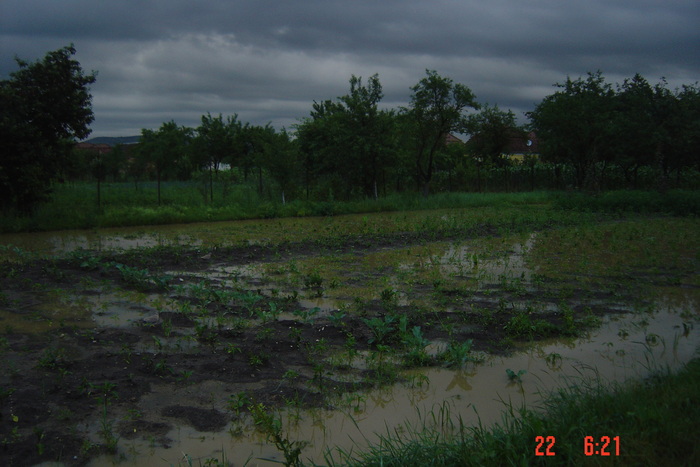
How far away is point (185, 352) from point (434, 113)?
2278cm

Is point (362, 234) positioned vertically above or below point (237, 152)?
below

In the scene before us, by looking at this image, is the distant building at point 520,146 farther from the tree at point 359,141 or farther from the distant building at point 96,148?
the distant building at point 96,148

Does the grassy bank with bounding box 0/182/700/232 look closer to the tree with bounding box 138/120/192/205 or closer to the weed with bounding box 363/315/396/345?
the tree with bounding box 138/120/192/205

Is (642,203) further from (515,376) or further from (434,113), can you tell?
(515,376)

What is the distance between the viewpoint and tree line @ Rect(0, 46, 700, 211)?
17.4 m

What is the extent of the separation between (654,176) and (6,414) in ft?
117

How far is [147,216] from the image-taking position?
1900cm

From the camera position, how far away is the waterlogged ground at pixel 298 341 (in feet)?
14.0

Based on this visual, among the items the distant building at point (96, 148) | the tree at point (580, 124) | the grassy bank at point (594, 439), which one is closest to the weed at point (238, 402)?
the grassy bank at point (594, 439)

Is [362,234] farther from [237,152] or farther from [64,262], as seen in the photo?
[237,152]

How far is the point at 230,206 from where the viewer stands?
21672mm

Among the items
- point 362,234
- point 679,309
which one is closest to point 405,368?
point 679,309

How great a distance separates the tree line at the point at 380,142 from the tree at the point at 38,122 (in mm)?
34

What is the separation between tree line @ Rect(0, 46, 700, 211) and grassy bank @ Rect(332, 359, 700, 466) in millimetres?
16887
